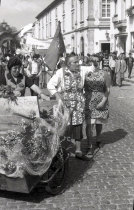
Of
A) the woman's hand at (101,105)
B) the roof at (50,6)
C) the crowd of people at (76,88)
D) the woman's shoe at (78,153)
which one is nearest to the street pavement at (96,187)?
the woman's shoe at (78,153)

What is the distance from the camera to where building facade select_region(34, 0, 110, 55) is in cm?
4247

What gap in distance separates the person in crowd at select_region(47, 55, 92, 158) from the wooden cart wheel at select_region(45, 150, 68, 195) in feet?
3.19

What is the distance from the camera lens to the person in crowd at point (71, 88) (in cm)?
634

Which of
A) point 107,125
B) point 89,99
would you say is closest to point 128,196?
point 89,99

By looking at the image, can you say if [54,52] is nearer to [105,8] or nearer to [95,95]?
[95,95]

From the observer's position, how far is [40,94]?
20.3 feet

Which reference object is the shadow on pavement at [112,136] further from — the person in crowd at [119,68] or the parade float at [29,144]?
the person in crowd at [119,68]

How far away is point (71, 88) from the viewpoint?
21.1ft

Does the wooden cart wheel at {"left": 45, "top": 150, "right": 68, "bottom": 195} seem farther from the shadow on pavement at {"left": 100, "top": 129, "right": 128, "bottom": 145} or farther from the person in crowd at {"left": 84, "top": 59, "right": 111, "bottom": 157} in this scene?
the shadow on pavement at {"left": 100, "top": 129, "right": 128, "bottom": 145}

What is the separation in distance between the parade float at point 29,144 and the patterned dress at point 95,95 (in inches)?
63.1

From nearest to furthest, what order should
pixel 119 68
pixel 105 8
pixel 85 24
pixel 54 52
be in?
pixel 54 52
pixel 119 68
pixel 105 8
pixel 85 24

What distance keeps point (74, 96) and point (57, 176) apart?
59.5 inches

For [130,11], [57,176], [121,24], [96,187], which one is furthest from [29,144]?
[121,24]

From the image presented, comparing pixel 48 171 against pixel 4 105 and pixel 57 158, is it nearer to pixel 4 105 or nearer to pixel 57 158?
pixel 57 158
